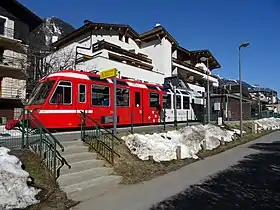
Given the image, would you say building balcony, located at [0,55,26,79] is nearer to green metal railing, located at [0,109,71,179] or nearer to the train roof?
the train roof

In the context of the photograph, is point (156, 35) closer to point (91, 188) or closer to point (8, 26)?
point (8, 26)

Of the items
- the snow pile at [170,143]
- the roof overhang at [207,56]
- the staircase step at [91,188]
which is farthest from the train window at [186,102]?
the roof overhang at [207,56]

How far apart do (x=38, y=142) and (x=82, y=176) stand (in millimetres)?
1889

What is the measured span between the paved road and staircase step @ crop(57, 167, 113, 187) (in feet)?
2.92

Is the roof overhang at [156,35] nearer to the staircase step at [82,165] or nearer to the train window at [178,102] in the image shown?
the train window at [178,102]

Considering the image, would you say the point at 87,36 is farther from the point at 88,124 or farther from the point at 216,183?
the point at 216,183

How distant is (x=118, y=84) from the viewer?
53.4 feet

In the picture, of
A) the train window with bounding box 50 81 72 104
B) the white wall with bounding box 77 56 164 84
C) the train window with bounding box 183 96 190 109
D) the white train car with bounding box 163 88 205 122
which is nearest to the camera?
the train window with bounding box 50 81 72 104

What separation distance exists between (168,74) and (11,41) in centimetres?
1802

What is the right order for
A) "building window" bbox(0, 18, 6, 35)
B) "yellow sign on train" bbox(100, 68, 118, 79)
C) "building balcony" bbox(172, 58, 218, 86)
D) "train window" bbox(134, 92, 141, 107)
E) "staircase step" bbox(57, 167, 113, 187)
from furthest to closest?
"building balcony" bbox(172, 58, 218, 86)
"building window" bbox(0, 18, 6, 35)
"train window" bbox(134, 92, 141, 107)
"yellow sign on train" bbox(100, 68, 118, 79)
"staircase step" bbox(57, 167, 113, 187)

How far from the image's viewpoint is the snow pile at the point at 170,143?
439 inches

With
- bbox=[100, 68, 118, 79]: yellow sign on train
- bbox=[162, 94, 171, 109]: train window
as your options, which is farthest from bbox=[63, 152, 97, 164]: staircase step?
bbox=[162, 94, 171, 109]: train window

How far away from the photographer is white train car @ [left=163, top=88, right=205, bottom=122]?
20906 mm

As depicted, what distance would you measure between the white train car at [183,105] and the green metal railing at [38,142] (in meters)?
12.3
